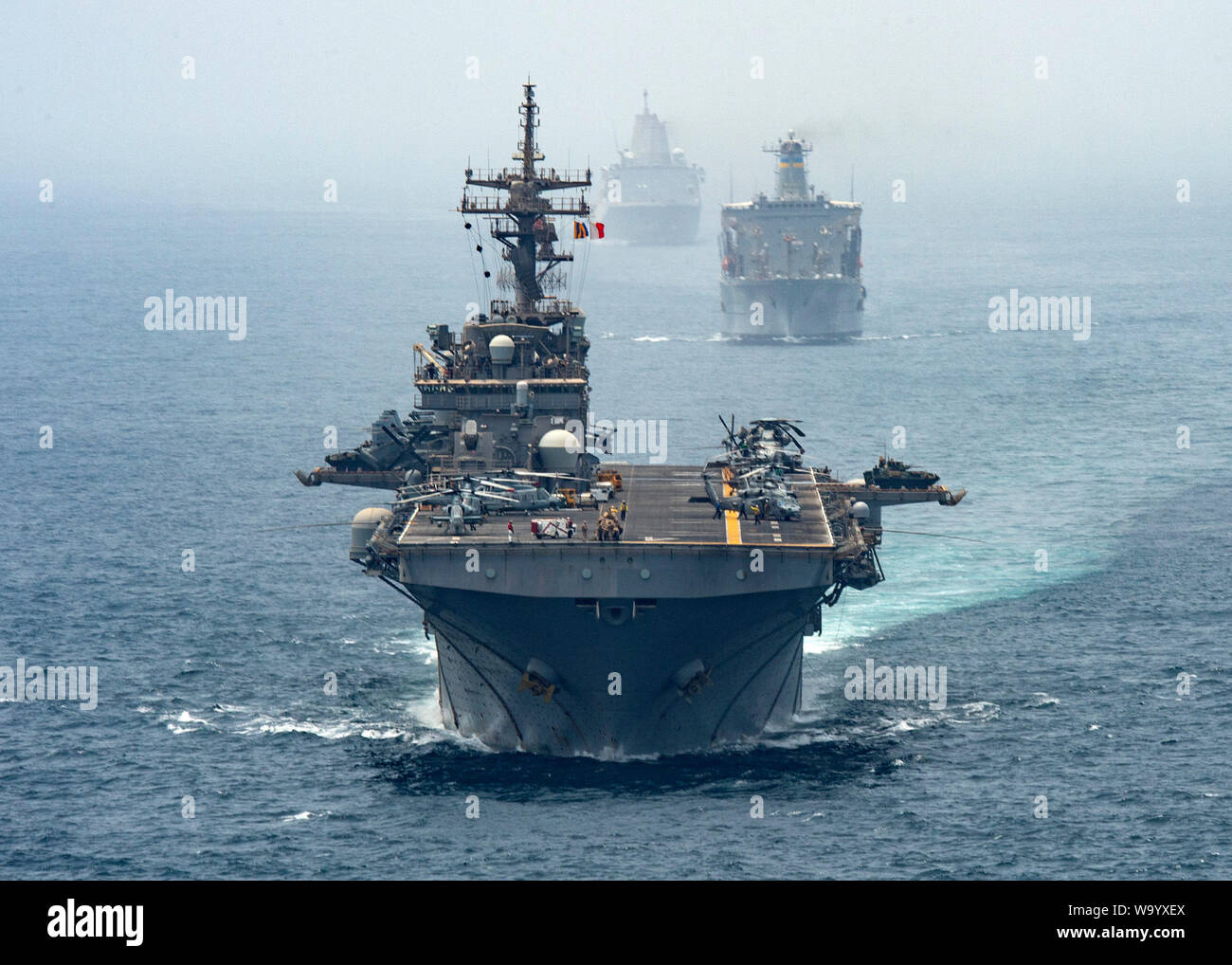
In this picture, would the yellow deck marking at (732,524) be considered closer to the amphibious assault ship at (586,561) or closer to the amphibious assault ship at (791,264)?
the amphibious assault ship at (586,561)

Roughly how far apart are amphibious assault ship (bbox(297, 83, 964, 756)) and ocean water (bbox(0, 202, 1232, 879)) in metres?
1.36

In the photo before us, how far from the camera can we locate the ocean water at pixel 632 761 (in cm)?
4203

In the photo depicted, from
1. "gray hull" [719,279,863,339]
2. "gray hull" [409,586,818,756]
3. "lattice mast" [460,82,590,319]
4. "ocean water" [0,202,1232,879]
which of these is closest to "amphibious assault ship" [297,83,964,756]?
"gray hull" [409,586,818,756]

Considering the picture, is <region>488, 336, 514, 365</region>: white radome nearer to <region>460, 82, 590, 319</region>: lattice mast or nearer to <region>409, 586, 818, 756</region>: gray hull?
<region>460, 82, 590, 319</region>: lattice mast

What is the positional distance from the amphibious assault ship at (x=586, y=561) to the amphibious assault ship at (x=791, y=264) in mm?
91436

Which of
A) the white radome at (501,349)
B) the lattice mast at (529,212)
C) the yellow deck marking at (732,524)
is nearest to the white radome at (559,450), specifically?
the white radome at (501,349)

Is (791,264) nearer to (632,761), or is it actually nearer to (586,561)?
(632,761)

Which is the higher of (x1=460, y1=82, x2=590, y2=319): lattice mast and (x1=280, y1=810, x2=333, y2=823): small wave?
(x1=460, y1=82, x2=590, y2=319): lattice mast

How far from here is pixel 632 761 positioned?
4619 centimetres

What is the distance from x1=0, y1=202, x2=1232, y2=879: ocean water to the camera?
1655 inches

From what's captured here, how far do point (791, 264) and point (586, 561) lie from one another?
11388 centimetres

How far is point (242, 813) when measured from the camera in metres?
43.9
